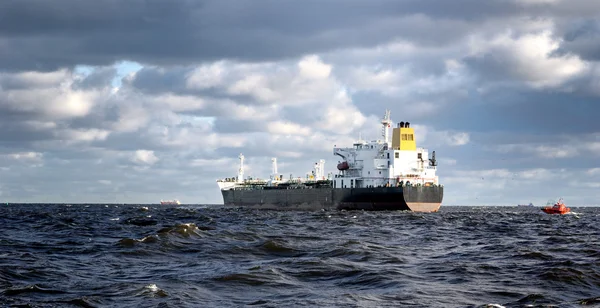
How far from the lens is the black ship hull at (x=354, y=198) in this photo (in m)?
88.6

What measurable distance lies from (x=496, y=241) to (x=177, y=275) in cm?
2034

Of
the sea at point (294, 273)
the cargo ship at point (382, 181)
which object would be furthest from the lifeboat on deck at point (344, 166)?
the sea at point (294, 273)

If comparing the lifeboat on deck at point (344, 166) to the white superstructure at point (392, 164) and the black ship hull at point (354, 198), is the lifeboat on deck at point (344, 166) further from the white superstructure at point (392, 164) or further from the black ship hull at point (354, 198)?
the black ship hull at point (354, 198)

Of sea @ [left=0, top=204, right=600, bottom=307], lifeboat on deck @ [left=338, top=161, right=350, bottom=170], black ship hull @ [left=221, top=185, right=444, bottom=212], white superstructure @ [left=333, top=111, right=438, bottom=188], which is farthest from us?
lifeboat on deck @ [left=338, top=161, right=350, bottom=170]

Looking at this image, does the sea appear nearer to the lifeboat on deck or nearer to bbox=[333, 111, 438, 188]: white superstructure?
bbox=[333, 111, 438, 188]: white superstructure

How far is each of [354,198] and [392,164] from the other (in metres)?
7.02

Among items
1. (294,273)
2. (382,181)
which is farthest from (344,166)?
(294,273)

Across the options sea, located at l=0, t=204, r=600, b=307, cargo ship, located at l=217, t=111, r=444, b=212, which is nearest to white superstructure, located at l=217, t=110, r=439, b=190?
cargo ship, located at l=217, t=111, r=444, b=212

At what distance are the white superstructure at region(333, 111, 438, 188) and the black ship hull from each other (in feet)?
10.2

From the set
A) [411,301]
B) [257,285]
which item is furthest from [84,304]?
[411,301]

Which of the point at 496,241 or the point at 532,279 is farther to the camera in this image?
the point at 496,241

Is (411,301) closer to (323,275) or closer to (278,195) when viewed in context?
(323,275)

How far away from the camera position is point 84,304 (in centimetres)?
1677

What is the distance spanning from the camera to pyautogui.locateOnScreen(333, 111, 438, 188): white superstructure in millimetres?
95188
